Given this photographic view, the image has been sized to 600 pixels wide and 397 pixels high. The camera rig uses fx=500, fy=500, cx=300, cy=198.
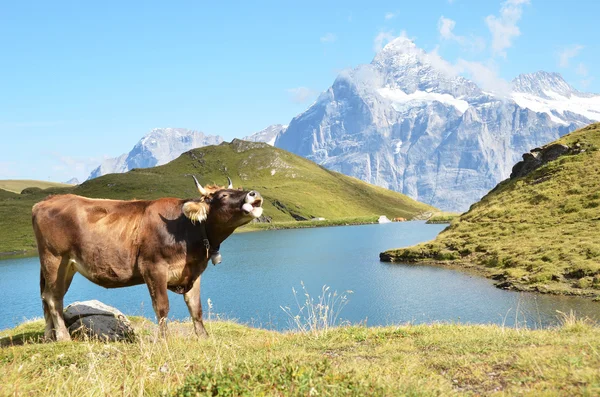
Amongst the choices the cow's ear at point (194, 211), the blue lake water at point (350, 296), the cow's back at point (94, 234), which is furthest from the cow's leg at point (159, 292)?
the blue lake water at point (350, 296)

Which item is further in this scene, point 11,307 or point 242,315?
point 11,307

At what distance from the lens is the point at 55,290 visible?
39.3ft

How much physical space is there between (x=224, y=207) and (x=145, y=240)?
1.92 metres

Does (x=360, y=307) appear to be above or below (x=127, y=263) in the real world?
below

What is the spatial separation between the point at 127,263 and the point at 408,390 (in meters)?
7.58

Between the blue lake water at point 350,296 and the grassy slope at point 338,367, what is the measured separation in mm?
10255

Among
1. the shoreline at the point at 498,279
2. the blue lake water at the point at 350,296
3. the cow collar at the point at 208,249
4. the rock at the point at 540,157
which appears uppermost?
the rock at the point at 540,157

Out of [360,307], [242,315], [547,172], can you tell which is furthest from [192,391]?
[547,172]

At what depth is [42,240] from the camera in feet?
39.2

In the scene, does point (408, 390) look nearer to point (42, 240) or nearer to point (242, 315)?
point (42, 240)

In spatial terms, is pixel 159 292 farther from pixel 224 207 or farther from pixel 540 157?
pixel 540 157

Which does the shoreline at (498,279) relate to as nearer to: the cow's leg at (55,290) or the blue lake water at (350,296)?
the blue lake water at (350,296)

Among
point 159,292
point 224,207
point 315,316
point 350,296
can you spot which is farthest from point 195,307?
point 350,296

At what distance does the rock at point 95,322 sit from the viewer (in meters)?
13.0
